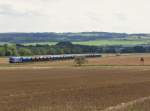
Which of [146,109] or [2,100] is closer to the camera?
[146,109]

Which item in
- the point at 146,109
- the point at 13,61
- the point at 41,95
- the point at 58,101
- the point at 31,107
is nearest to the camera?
the point at 146,109

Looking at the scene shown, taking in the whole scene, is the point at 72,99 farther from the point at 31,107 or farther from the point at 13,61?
the point at 13,61

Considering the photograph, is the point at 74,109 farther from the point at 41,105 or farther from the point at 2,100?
the point at 2,100

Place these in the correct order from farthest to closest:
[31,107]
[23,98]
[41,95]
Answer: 1. [41,95]
2. [23,98]
3. [31,107]

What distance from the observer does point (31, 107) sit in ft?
107

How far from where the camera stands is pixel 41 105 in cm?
3388

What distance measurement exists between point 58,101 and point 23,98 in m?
3.89

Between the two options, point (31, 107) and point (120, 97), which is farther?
point (120, 97)

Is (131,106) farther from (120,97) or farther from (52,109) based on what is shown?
(120,97)

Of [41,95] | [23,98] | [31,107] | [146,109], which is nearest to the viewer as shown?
[146,109]

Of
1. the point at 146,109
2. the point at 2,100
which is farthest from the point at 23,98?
the point at 146,109

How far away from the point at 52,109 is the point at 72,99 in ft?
21.3

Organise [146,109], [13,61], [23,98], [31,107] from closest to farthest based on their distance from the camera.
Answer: [146,109] < [31,107] < [23,98] < [13,61]

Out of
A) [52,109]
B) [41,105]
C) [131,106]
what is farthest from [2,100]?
[131,106]
